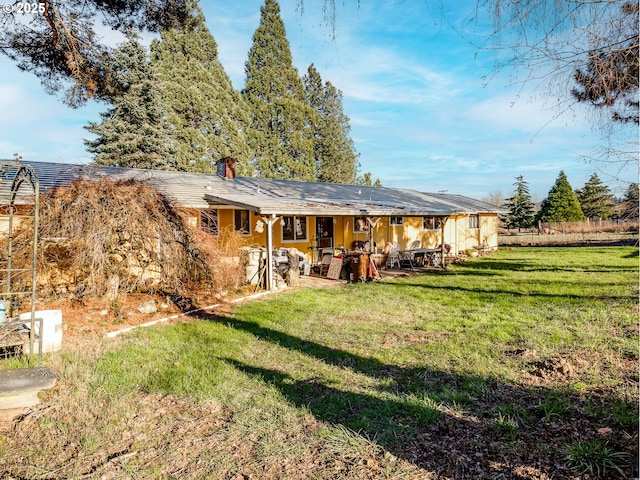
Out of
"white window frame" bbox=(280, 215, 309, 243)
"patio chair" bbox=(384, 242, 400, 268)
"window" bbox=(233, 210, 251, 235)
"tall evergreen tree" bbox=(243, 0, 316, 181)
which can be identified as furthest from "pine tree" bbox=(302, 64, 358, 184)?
"window" bbox=(233, 210, 251, 235)

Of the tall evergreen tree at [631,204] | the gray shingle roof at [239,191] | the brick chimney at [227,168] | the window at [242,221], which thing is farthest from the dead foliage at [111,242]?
the brick chimney at [227,168]

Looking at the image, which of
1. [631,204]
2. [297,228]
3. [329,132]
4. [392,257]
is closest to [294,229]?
[297,228]

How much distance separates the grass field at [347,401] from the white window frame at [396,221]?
34.5ft

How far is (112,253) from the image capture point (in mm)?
7766

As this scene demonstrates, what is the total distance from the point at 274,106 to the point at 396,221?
17.1 meters

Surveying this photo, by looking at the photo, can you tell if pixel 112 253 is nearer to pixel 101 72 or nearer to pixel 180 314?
pixel 180 314

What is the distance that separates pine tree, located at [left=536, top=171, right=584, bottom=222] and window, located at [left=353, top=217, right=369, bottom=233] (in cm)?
2407

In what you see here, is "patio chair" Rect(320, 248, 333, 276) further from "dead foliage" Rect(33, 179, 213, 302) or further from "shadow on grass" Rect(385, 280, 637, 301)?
"dead foliage" Rect(33, 179, 213, 302)

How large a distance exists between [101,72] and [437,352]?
671 cm

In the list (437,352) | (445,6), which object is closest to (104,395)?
(437,352)

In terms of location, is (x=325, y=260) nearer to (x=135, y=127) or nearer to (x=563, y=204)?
(x=135, y=127)

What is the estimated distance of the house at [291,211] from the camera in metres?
10.9

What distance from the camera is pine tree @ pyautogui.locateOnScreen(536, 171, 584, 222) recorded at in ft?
107

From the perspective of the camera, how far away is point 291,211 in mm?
10812
